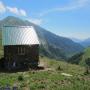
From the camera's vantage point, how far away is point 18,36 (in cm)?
5378

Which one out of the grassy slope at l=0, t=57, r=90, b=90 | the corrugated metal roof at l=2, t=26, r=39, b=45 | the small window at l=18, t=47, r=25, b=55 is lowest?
the grassy slope at l=0, t=57, r=90, b=90

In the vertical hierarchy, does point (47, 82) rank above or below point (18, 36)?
below

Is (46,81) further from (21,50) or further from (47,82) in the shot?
(21,50)

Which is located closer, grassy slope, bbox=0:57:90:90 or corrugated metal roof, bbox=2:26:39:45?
grassy slope, bbox=0:57:90:90

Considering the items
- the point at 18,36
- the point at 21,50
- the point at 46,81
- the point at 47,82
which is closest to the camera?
the point at 47,82

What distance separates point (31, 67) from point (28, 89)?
2447 centimetres

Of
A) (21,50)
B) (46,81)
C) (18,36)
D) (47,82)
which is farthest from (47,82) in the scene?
(18,36)

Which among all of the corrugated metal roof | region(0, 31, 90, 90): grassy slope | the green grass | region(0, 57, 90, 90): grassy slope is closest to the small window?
the corrugated metal roof

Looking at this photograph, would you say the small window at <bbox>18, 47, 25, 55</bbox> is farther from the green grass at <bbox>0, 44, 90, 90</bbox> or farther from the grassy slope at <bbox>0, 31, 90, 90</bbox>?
the grassy slope at <bbox>0, 31, 90, 90</bbox>

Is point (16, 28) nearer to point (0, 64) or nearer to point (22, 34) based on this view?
point (22, 34)

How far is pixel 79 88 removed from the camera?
28.1 meters

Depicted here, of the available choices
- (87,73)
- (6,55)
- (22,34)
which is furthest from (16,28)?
(87,73)

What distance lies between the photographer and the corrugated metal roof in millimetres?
52594

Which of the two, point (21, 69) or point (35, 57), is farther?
point (35, 57)
